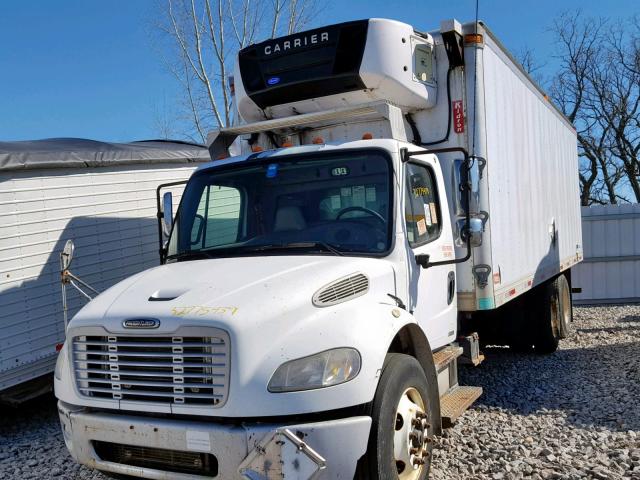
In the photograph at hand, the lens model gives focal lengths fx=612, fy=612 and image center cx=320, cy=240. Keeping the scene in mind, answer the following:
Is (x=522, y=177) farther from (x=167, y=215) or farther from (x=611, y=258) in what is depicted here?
(x=611, y=258)

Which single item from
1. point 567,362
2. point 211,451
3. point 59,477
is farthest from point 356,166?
point 567,362

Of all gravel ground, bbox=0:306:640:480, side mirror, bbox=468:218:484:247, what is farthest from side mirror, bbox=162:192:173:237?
side mirror, bbox=468:218:484:247

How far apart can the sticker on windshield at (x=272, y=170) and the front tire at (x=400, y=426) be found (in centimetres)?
173

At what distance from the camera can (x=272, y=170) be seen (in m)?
4.66

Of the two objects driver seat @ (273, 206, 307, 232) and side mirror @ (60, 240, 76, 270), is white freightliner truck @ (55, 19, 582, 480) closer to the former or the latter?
driver seat @ (273, 206, 307, 232)

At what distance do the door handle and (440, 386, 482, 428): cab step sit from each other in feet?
2.41

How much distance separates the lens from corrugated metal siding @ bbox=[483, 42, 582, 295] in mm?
5734

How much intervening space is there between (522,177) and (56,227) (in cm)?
520

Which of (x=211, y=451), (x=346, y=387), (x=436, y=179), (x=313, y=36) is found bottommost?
(x=211, y=451)

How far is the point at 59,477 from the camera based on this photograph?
4902 mm

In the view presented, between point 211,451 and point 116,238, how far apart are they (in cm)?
502

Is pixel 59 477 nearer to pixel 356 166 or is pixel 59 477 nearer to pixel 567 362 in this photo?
pixel 356 166

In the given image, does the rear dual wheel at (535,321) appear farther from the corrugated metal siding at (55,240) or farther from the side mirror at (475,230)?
the corrugated metal siding at (55,240)

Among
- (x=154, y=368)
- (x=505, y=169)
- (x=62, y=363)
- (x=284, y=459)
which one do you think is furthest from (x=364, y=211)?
(x=505, y=169)
